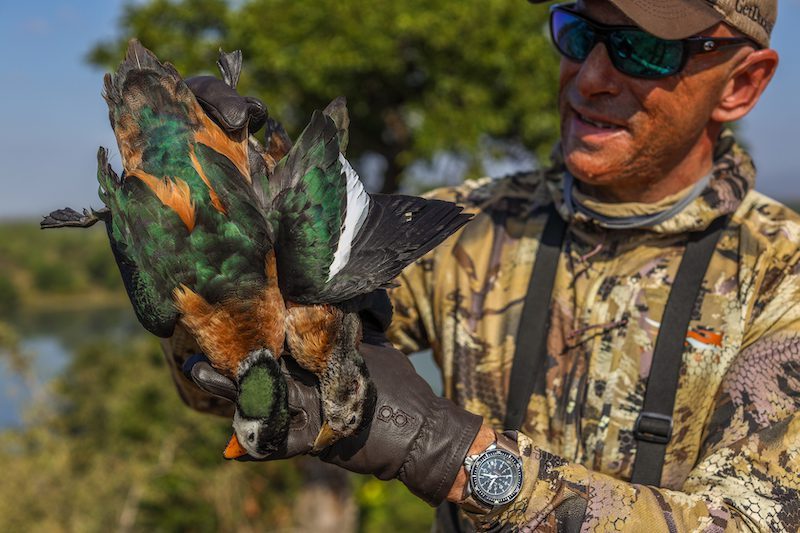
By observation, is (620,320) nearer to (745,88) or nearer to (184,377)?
(745,88)

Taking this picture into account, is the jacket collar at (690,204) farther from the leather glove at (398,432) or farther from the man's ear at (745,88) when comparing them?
the leather glove at (398,432)

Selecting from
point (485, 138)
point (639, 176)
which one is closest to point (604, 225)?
point (639, 176)

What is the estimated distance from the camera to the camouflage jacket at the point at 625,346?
84.9 inches

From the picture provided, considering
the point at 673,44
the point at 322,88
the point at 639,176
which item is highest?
the point at 673,44

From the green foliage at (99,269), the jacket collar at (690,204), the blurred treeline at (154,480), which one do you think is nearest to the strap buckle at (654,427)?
the jacket collar at (690,204)

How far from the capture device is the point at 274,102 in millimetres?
9797

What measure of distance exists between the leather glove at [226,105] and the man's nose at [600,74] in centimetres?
116

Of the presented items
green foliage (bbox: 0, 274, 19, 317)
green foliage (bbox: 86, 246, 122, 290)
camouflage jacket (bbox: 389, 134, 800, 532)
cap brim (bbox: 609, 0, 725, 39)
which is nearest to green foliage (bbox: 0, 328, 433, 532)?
camouflage jacket (bbox: 389, 134, 800, 532)

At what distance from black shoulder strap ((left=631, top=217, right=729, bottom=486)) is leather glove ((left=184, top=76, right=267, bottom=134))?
1.52 metres

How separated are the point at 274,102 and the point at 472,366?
7.52m

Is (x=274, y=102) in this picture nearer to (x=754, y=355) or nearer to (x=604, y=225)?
(x=604, y=225)

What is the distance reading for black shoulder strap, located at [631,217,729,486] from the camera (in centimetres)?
248

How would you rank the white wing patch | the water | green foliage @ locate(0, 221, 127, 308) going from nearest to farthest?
the white wing patch
the water
green foliage @ locate(0, 221, 127, 308)

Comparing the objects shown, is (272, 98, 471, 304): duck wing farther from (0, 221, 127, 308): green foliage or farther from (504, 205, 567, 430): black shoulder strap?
(0, 221, 127, 308): green foliage
